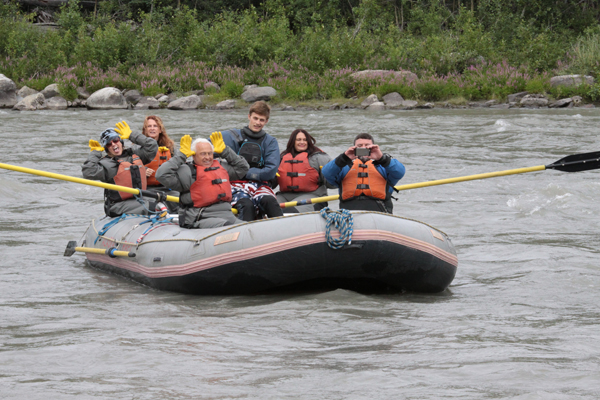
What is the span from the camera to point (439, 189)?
359 inches

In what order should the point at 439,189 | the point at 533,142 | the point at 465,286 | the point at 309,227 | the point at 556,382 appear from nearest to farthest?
the point at 556,382 → the point at 309,227 → the point at 465,286 → the point at 439,189 → the point at 533,142

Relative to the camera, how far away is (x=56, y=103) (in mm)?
18141

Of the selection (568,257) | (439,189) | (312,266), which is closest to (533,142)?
(439,189)

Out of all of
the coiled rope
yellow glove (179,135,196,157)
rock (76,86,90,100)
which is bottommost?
the coiled rope

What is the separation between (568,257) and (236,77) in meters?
15.6

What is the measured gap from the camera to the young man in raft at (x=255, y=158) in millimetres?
5359

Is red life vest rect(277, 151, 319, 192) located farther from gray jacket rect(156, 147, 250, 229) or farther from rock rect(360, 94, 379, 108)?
rock rect(360, 94, 379, 108)

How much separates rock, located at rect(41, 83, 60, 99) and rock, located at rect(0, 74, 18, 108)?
0.76 meters

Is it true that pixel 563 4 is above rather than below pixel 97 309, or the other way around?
above

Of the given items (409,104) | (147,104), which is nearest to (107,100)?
(147,104)

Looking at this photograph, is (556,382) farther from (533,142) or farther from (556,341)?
(533,142)

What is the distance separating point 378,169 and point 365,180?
117 millimetres

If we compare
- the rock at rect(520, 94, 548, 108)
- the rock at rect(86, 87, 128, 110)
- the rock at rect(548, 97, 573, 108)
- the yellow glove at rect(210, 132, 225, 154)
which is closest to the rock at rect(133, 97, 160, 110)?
the rock at rect(86, 87, 128, 110)

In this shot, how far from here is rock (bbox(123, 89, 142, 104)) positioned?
1901 cm
